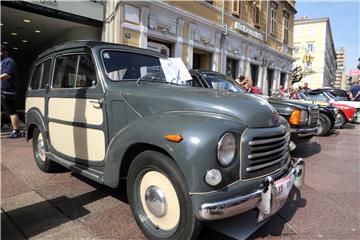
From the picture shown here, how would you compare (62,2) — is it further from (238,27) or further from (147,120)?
(238,27)

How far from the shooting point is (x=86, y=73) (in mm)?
3615

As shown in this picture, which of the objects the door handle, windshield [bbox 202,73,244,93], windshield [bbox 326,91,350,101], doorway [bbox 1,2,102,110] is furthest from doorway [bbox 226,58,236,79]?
the door handle

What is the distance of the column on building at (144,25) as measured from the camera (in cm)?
1065

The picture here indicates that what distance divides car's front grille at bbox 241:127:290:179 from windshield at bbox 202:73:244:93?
3506 millimetres

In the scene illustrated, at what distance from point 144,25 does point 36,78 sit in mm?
6538

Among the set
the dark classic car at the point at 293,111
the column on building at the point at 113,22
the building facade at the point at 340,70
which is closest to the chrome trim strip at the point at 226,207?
the dark classic car at the point at 293,111

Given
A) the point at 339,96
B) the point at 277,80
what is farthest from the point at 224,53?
the point at 277,80

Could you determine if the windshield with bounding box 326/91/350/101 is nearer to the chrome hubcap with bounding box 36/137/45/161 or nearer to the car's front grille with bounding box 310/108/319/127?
the car's front grille with bounding box 310/108/319/127

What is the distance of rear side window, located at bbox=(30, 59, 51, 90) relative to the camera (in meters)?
4.47

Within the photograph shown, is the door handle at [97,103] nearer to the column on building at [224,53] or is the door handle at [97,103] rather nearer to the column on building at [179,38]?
the column on building at [179,38]

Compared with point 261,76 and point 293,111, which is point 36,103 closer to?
point 293,111

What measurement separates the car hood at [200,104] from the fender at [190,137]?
0.24ft

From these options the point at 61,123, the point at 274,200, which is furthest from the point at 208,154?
the point at 61,123

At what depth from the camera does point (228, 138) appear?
244 centimetres
